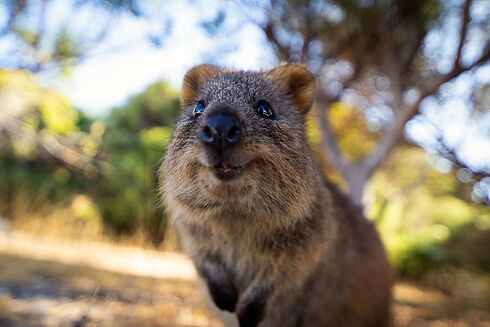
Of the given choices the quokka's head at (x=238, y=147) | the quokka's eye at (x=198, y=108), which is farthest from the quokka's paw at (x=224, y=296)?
the quokka's eye at (x=198, y=108)

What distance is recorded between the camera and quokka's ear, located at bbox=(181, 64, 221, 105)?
3.38m

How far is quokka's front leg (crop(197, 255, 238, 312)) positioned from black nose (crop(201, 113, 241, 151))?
128 cm

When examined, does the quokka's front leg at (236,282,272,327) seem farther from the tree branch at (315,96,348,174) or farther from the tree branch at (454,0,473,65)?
the tree branch at (454,0,473,65)

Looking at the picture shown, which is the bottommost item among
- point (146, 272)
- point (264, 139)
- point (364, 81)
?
point (146, 272)

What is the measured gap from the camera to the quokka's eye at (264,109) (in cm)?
262

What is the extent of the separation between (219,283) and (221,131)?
144 cm

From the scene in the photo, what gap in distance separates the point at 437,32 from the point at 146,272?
7.23 metres

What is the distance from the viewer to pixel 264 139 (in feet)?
7.60

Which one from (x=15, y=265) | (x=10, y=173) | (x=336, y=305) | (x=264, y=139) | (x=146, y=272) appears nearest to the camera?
(x=264, y=139)

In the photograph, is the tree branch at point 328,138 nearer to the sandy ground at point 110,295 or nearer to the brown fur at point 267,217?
the sandy ground at point 110,295

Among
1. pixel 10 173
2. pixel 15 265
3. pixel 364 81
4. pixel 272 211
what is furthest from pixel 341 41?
pixel 10 173

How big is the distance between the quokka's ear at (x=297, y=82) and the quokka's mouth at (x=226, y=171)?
1310 millimetres

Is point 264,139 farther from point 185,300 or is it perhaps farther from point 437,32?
point 437,32

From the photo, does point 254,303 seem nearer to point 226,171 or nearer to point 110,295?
point 226,171
